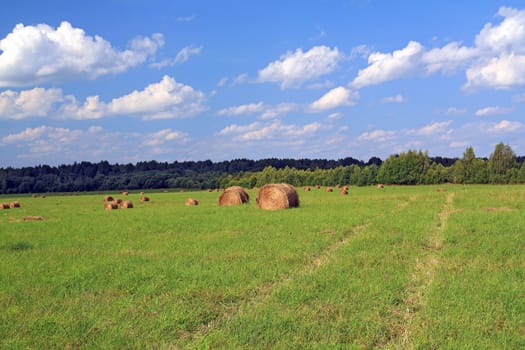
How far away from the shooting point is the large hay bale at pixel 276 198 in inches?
931

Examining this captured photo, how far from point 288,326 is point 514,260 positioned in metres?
6.29

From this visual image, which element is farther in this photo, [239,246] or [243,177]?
[243,177]

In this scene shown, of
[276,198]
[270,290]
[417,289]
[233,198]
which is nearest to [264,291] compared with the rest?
[270,290]

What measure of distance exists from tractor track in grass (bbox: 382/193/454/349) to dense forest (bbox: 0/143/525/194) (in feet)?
199

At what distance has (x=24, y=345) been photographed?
18.6ft

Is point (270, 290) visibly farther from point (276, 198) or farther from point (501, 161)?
point (501, 161)

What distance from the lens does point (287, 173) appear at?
91.4 m

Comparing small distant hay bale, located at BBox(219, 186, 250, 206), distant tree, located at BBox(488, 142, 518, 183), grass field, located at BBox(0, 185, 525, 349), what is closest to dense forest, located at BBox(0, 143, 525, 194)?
distant tree, located at BBox(488, 142, 518, 183)

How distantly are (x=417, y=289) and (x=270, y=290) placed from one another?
8.07 ft

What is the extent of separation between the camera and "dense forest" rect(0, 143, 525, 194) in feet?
232

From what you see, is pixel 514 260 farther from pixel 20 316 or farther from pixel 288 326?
pixel 20 316

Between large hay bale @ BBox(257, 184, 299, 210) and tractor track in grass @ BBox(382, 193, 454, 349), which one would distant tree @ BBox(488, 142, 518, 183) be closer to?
large hay bale @ BBox(257, 184, 299, 210)

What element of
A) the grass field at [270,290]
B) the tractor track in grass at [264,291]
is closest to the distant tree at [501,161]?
the grass field at [270,290]

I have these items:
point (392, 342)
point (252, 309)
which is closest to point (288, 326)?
point (252, 309)
